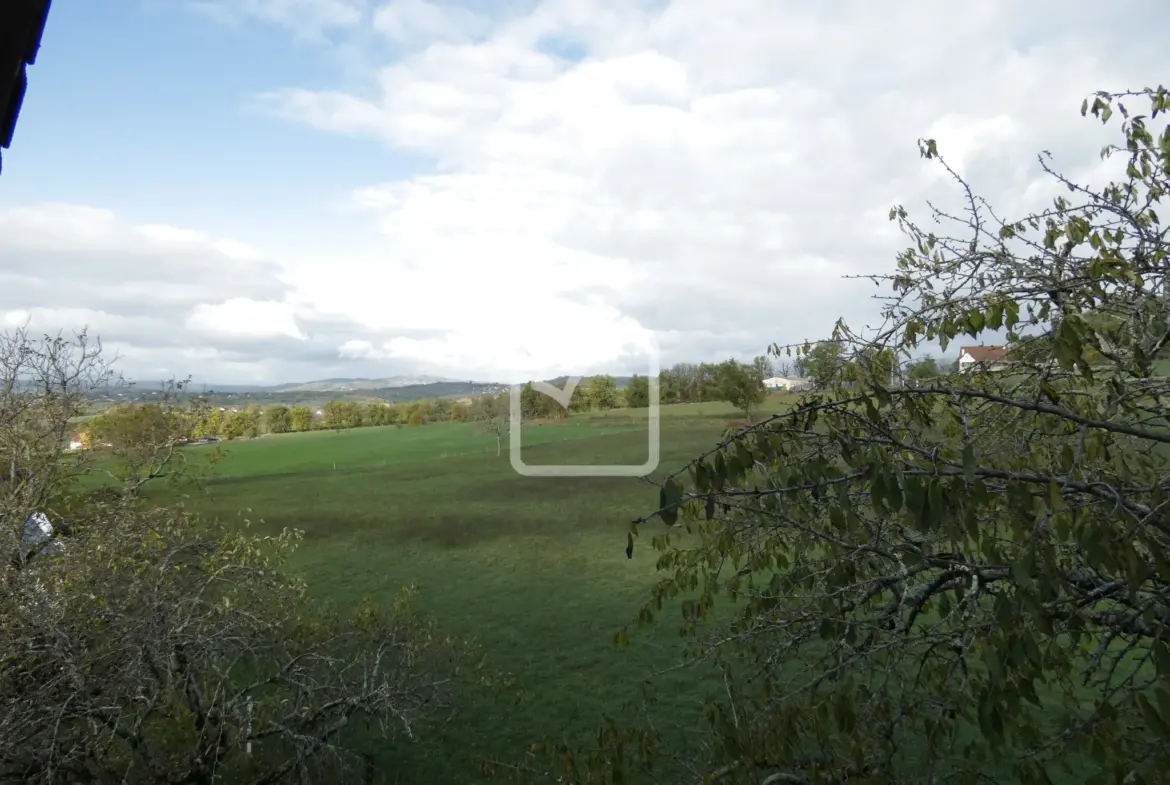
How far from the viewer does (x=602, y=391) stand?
27344 mm

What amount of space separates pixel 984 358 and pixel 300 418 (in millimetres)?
35049

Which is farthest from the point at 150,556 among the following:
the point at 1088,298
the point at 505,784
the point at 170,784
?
the point at 1088,298

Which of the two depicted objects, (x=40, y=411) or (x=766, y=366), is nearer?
(x=766, y=366)

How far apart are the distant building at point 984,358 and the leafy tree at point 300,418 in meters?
34.0

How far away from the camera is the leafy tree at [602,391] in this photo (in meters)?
27.3

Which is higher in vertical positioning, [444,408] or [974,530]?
[974,530]

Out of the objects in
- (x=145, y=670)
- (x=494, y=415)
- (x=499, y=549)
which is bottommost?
(x=499, y=549)

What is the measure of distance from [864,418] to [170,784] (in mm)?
5499

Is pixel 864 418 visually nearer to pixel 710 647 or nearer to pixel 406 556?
pixel 710 647

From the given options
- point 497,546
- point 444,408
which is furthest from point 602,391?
point 444,408

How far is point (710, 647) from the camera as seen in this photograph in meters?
2.63

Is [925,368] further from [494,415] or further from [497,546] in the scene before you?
[494,415]

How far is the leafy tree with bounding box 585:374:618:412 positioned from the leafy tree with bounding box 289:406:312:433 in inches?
635

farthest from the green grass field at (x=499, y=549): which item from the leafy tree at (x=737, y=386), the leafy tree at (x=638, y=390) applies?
the leafy tree at (x=638, y=390)
